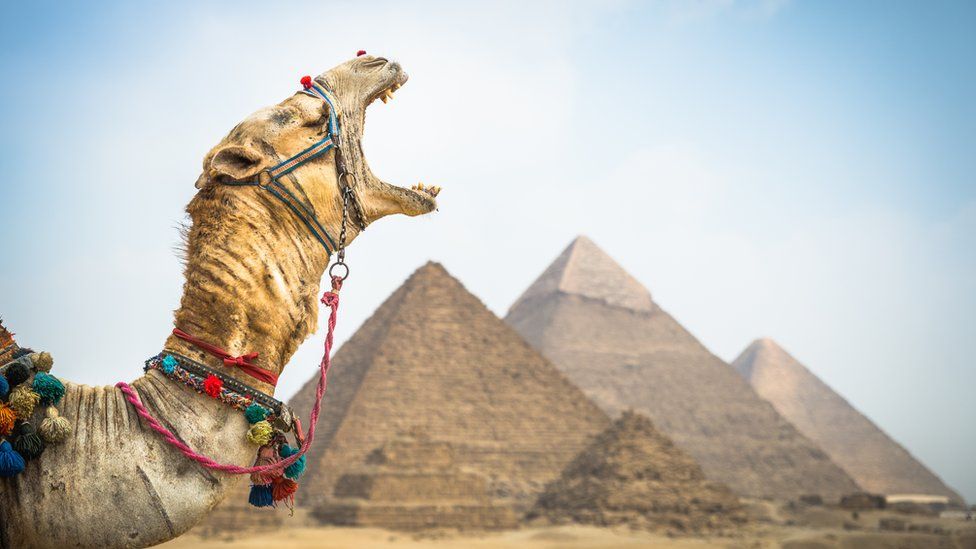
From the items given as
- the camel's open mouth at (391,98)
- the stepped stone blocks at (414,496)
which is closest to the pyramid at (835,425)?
the stepped stone blocks at (414,496)

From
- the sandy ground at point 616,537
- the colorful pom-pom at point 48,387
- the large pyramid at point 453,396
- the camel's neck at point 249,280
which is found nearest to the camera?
the colorful pom-pom at point 48,387

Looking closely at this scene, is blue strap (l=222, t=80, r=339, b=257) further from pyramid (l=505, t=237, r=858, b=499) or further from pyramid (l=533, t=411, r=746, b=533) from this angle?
pyramid (l=505, t=237, r=858, b=499)

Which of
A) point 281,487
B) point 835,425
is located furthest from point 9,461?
point 835,425

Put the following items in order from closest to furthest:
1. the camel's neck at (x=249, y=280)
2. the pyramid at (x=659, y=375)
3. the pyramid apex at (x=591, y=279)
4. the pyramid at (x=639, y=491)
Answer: the camel's neck at (x=249, y=280) < the pyramid at (x=639, y=491) < the pyramid at (x=659, y=375) < the pyramid apex at (x=591, y=279)

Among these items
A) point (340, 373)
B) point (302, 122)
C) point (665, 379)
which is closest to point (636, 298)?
point (665, 379)

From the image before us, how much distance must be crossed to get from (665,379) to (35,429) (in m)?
116

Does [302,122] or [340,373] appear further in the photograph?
[340,373]

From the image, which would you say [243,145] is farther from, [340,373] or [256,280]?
[340,373]

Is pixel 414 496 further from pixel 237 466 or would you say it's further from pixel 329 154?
pixel 237 466

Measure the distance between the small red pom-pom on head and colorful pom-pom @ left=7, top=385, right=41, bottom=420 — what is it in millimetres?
320

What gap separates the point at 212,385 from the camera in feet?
7.70

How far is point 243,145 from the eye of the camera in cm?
249

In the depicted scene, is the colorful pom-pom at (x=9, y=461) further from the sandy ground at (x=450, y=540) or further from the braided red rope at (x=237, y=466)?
the sandy ground at (x=450, y=540)

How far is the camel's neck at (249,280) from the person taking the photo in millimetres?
2424
